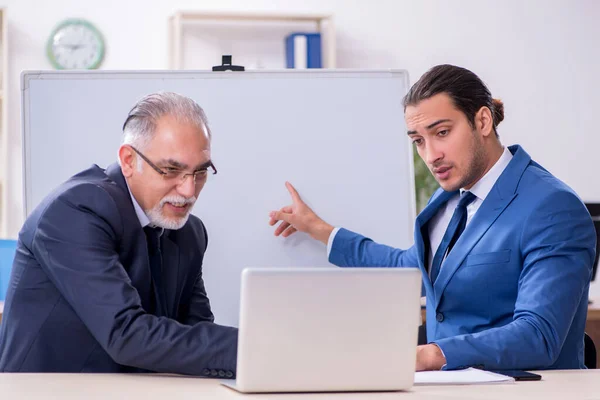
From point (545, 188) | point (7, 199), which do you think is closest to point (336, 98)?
point (545, 188)

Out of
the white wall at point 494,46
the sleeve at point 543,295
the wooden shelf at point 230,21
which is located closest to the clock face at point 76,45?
the white wall at point 494,46

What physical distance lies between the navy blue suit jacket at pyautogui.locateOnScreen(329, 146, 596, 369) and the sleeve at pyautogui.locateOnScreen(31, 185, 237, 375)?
0.52 m

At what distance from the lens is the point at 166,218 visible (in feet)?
6.27

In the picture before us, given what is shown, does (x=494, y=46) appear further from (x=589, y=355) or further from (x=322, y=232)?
(x=589, y=355)

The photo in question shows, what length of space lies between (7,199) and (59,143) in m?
2.27

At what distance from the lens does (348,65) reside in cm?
514

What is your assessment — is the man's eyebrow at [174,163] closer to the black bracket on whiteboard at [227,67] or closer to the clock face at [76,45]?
the black bracket on whiteboard at [227,67]

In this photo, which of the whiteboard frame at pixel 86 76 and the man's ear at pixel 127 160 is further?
the whiteboard frame at pixel 86 76

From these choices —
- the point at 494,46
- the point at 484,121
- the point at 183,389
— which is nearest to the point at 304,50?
the point at 494,46

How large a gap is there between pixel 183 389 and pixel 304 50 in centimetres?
362

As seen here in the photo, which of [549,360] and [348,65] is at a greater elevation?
[348,65]

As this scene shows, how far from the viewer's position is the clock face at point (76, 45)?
15.6ft

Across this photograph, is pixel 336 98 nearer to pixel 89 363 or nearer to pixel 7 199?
pixel 89 363

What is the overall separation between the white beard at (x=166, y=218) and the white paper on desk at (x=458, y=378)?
26.0 inches
